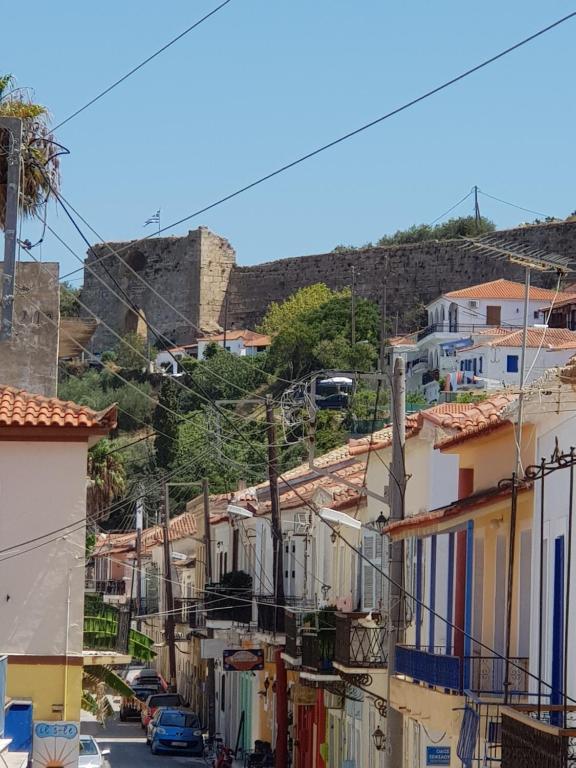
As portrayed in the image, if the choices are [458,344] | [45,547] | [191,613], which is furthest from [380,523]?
[458,344]

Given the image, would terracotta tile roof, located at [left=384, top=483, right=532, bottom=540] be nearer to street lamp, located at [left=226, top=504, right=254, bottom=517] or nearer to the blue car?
street lamp, located at [left=226, top=504, right=254, bottom=517]

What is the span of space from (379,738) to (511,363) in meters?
45.9

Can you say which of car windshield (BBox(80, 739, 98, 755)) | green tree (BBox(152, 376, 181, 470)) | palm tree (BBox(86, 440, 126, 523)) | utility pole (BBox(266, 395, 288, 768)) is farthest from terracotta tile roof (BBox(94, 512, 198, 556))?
car windshield (BBox(80, 739, 98, 755))

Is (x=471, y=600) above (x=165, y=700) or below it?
above

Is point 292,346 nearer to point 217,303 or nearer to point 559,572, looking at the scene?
point 217,303

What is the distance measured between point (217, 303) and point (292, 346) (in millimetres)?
26591

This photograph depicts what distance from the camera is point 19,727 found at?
73.0 ft

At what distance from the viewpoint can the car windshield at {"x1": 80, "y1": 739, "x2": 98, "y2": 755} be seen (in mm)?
33531

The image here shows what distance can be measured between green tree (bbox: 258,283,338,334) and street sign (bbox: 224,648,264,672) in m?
69.3

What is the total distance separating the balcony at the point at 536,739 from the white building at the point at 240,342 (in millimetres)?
96300

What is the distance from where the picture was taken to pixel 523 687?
17219 millimetres

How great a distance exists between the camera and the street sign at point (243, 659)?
39094 mm

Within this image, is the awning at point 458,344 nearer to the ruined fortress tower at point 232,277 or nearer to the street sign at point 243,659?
the ruined fortress tower at point 232,277

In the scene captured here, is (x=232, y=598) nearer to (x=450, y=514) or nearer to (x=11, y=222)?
(x=450, y=514)
